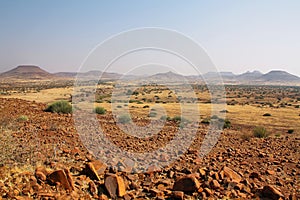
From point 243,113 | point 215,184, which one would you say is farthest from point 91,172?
point 243,113

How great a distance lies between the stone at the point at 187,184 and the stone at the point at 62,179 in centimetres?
216

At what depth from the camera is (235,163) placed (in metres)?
8.60

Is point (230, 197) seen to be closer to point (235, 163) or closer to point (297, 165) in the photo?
point (235, 163)

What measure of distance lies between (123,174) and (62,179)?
1531 mm

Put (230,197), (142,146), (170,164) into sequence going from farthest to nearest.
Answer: (142,146) < (170,164) < (230,197)

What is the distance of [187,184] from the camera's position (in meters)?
6.41

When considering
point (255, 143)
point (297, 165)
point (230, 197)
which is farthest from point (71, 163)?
point (255, 143)

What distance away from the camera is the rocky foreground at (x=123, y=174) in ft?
18.6

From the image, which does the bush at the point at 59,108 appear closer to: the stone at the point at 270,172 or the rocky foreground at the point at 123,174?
the rocky foreground at the point at 123,174

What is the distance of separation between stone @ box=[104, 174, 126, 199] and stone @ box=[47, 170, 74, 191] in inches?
28.4

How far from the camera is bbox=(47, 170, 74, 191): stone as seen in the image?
18.6ft

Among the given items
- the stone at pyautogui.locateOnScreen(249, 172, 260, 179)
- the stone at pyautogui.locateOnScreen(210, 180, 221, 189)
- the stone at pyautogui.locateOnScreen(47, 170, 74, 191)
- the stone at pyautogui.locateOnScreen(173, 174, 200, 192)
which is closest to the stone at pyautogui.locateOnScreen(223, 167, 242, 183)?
the stone at pyautogui.locateOnScreen(210, 180, 221, 189)

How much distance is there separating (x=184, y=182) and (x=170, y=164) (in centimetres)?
167

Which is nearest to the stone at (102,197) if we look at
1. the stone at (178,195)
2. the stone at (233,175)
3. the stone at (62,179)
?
the stone at (62,179)
